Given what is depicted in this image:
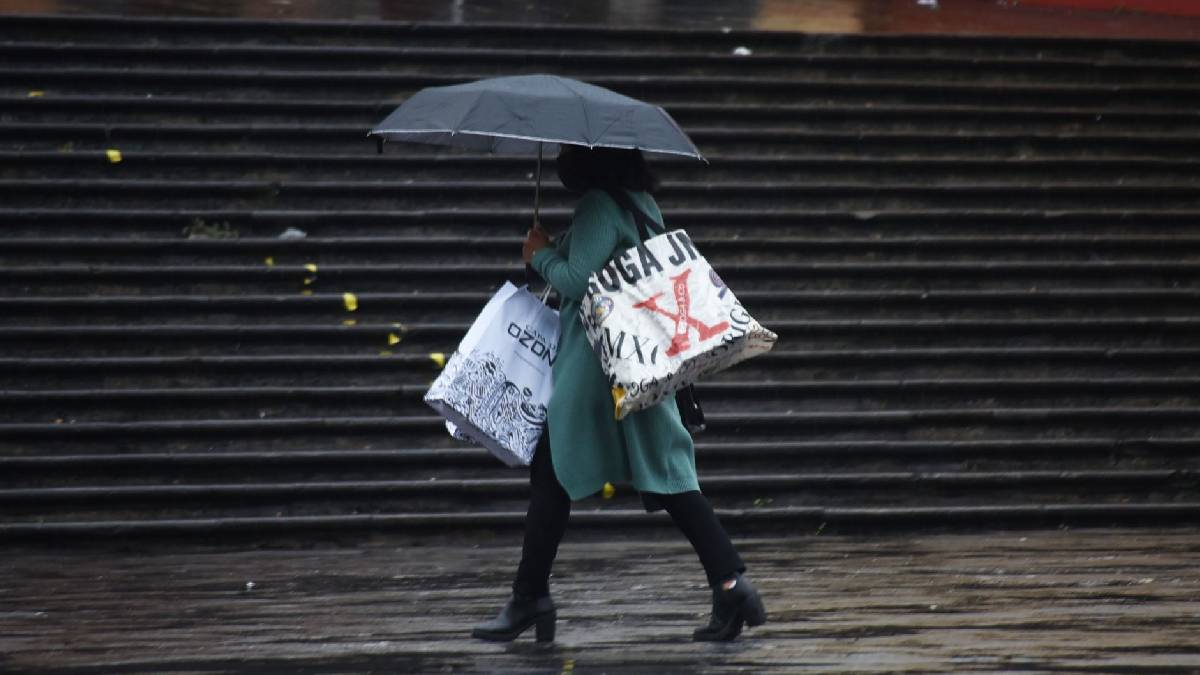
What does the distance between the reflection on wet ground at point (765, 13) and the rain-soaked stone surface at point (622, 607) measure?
4.57 metres

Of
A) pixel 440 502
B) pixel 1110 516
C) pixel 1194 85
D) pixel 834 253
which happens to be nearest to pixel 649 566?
pixel 440 502

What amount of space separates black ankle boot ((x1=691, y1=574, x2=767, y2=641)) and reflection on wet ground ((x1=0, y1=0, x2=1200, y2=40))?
20.0 feet

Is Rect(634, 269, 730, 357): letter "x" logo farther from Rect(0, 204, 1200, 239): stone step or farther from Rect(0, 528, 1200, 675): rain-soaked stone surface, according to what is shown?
Rect(0, 204, 1200, 239): stone step

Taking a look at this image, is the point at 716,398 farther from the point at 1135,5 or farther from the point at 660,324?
the point at 1135,5

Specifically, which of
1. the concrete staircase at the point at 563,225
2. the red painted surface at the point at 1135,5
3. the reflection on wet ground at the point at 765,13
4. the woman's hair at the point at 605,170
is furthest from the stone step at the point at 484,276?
the red painted surface at the point at 1135,5

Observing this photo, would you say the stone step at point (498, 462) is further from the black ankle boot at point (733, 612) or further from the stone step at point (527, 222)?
the black ankle boot at point (733, 612)

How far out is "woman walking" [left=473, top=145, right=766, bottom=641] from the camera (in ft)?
15.6

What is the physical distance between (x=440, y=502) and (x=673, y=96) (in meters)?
3.48

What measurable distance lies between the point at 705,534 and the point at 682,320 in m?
0.69

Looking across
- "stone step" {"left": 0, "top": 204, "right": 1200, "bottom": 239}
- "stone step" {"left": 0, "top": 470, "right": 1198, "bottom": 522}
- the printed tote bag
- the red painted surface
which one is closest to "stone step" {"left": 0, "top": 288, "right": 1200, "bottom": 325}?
"stone step" {"left": 0, "top": 204, "right": 1200, "bottom": 239}

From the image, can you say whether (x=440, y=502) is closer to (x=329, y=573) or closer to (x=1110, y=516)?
(x=329, y=573)

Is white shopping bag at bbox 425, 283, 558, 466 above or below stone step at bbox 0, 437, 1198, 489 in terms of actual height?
above

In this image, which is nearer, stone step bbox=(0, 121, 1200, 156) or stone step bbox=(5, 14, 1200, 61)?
stone step bbox=(0, 121, 1200, 156)

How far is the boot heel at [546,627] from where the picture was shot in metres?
5.00
